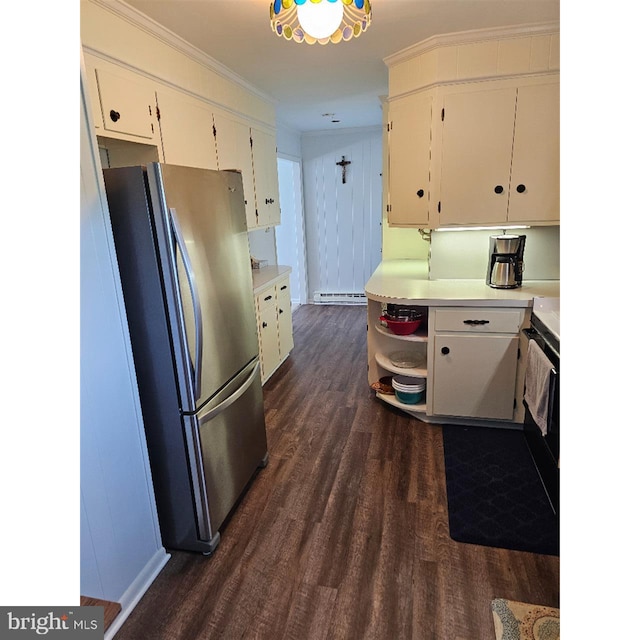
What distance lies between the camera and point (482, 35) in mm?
2432

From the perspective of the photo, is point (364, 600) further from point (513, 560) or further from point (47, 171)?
point (47, 171)

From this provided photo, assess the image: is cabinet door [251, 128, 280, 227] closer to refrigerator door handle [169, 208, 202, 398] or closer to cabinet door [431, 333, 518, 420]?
cabinet door [431, 333, 518, 420]

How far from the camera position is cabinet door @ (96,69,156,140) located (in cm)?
190

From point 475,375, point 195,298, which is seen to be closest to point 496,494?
point 475,375

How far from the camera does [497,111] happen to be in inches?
101

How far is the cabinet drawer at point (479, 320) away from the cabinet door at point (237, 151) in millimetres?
1762

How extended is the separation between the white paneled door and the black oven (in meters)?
3.61

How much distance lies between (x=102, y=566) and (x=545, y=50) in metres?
3.38

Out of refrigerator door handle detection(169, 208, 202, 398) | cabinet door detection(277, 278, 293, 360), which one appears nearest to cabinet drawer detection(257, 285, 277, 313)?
cabinet door detection(277, 278, 293, 360)

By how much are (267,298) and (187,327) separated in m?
1.82

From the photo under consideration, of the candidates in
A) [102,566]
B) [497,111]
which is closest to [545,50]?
[497,111]

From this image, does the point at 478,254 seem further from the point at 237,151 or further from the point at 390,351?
the point at 237,151

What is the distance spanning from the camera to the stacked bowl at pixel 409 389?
2814 millimetres

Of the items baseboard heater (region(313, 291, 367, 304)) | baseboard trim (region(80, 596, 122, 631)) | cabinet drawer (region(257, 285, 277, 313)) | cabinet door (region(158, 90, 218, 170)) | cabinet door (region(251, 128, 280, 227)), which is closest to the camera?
baseboard trim (region(80, 596, 122, 631))
